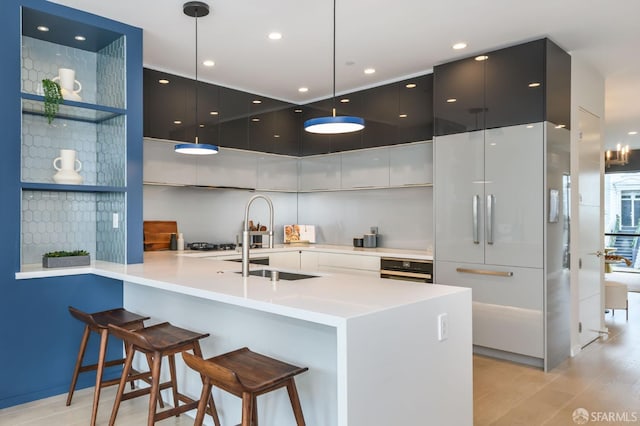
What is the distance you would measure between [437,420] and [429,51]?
3.19 metres

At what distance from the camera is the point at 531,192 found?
377 centimetres

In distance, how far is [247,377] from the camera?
1.91m

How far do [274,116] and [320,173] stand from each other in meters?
0.94

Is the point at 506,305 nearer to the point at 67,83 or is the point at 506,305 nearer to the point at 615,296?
the point at 615,296

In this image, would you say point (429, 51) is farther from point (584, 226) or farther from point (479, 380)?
point (479, 380)

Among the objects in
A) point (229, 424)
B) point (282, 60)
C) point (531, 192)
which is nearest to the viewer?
point (229, 424)

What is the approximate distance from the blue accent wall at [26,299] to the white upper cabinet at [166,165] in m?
1.29

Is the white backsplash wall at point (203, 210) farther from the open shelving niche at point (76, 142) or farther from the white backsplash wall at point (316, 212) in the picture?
the open shelving niche at point (76, 142)

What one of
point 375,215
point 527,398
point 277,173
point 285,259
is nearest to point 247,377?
point 527,398

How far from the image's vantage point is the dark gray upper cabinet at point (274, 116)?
4664mm

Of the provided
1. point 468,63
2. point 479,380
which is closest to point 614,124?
point 468,63

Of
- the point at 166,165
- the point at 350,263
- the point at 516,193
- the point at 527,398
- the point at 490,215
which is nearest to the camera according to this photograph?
the point at 527,398

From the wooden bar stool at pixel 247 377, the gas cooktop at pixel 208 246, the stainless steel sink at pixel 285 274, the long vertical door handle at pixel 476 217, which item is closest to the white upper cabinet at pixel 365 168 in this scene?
the long vertical door handle at pixel 476 217

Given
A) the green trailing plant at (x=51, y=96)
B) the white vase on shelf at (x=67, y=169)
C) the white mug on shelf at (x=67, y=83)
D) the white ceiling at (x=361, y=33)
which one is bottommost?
the white vase on shelf at (x=67, y=169)
